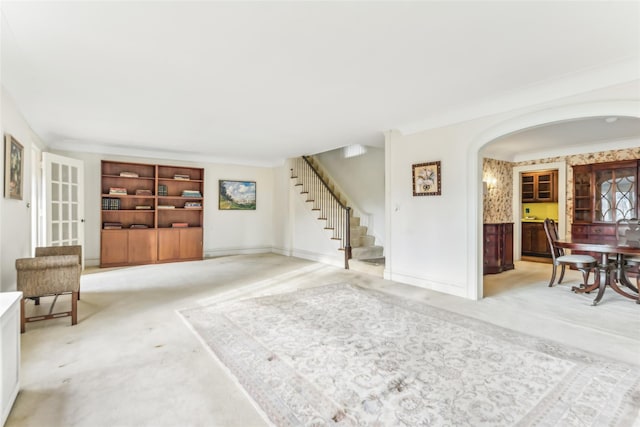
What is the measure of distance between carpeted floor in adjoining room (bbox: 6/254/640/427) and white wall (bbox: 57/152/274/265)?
4.85ft

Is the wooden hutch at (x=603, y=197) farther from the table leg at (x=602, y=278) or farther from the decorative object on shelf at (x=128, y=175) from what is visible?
the decorative object on shelf at (x=128, y=175)

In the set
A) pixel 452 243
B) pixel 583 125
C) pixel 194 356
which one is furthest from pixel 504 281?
pixel 194 356

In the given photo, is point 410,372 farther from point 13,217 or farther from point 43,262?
point 13,217

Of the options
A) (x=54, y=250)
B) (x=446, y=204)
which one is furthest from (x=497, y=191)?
(x=54, y=250)

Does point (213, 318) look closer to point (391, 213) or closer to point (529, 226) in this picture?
point (391, 213)

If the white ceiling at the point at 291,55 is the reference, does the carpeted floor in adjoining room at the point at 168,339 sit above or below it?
below

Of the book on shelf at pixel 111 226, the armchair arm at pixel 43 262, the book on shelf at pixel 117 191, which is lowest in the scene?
the armchair arm at pixel 43 262

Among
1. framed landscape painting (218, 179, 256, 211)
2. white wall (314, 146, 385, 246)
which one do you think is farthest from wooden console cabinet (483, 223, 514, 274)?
framed landscape painting (218, 179, 256, 211)

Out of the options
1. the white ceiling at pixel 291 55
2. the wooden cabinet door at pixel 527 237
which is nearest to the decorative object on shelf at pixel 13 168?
the white ceiling at pixel 291 55

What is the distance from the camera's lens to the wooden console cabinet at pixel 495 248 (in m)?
5.80

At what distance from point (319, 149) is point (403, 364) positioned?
5.05 meters

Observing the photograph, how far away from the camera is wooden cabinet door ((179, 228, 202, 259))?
7.14 metres

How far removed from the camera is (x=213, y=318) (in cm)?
335

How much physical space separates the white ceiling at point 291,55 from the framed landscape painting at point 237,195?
351 cm
